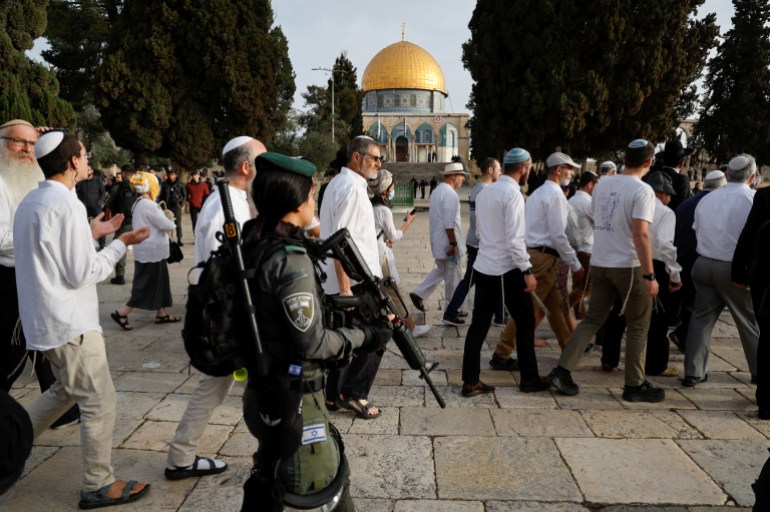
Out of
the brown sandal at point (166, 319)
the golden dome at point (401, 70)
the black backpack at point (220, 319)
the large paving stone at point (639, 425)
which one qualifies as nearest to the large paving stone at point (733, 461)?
the large paving stone at point (639, 425)

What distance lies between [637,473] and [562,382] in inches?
49.1

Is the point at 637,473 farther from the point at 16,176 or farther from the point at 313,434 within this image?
the point at 16,176

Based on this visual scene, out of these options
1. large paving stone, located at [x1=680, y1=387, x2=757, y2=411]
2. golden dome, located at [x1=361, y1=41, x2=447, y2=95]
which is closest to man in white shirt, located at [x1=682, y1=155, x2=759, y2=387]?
large paving stone, located at [x1=680, y1=387, x2=757, y2=411]

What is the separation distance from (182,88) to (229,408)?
25.5 meters

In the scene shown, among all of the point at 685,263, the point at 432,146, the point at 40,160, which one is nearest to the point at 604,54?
the point at 685,263

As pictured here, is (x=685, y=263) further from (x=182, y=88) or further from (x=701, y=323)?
(x=182, y=88)

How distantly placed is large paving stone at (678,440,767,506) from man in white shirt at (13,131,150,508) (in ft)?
10.4

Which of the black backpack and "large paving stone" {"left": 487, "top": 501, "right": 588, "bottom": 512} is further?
"large paving stone" {"left": 487, "top": 501, "right": 588, "bottom": 512}

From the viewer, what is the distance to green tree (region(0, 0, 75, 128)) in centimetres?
1723

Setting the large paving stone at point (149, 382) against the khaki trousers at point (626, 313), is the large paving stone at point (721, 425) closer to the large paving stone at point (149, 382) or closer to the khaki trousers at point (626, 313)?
the khaki trousers at point (626, 313)

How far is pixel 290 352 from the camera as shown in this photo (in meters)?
1.94

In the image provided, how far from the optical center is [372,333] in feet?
6.80

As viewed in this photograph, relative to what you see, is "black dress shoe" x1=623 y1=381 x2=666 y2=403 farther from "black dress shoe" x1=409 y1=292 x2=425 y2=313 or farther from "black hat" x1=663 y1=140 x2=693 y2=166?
"black dress shoe" x1=409 y1=292 x2=425 y2=313

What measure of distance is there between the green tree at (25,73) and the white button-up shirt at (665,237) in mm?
18088
